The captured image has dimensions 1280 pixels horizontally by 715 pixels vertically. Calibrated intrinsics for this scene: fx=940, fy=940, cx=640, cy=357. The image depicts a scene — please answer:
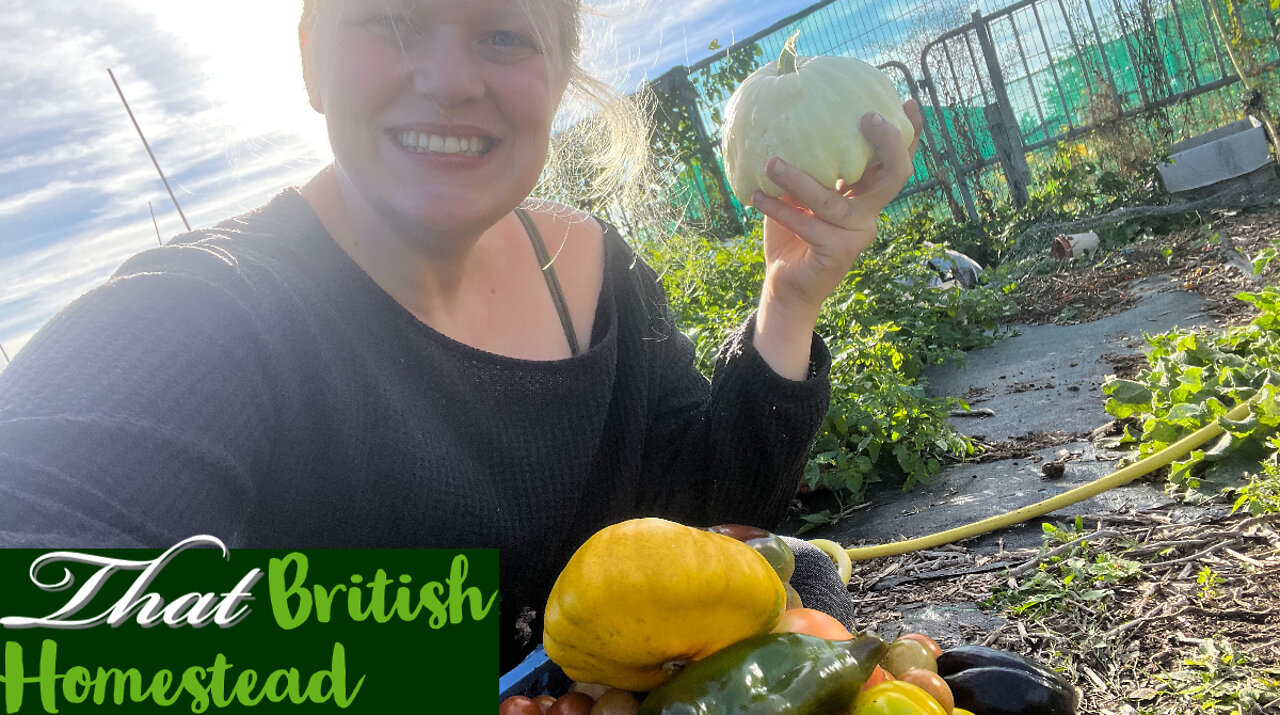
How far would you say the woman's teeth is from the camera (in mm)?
1492

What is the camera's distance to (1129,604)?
87.4 inches

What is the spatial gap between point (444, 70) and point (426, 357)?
48 centimetres

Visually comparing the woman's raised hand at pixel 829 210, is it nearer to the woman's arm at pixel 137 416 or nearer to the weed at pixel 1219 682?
the woman's arm at pixel 137 416

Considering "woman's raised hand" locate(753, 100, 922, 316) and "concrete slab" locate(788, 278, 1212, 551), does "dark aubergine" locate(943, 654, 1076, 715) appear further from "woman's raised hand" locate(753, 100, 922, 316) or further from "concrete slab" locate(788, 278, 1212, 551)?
"concrete slab" locate(788, 278, 1212, 551)

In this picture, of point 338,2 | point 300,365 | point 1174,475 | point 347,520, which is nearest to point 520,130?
point 338,2

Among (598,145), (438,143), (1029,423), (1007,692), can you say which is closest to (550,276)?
(598,145)

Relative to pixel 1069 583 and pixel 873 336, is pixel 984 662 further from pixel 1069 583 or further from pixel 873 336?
pixel 873 336

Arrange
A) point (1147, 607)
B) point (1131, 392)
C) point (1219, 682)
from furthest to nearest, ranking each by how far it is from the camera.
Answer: point (1131, 392) < point (1147, 607) < point (1219, 682)

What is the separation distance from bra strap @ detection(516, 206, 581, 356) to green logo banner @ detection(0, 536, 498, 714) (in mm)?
862

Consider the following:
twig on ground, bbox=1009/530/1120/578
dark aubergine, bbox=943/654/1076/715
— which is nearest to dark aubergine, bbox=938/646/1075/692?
dark aubergine, bbox=943/654/1076/715

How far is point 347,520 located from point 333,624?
1.70ft

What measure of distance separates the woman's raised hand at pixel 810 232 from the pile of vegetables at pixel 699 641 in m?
0.74

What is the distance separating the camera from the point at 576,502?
187 centimetres

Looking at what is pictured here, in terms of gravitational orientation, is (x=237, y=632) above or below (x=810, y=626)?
above
